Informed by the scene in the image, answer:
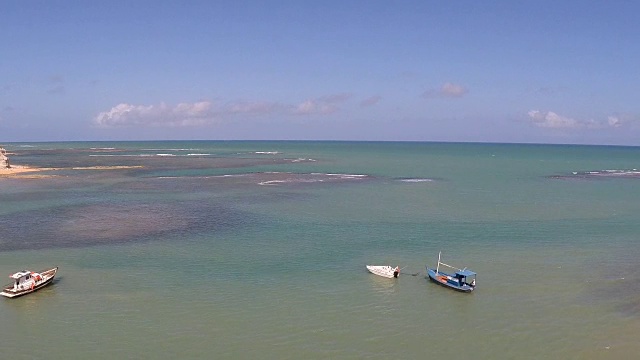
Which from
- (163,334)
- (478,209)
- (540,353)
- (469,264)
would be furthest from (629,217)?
(163,334)

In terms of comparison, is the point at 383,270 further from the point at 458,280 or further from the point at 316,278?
the point at 458,280

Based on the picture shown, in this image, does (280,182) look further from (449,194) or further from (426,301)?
(426,301)

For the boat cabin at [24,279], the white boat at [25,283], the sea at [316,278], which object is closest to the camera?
the sea at [316,278]

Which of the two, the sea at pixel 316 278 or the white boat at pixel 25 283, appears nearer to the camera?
the sea at pixel 316 278

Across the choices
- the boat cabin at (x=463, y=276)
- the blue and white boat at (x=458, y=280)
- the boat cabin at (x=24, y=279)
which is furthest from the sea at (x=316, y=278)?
the boat cabin at (x=463, y=276)

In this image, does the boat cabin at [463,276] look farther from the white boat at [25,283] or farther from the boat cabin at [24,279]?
the boat cabin at [24,279]

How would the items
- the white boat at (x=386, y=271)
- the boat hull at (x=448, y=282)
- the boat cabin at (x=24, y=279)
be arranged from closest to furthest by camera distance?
the boat cabin at (x=24, y=279) < the boat hull at (x=448, y=282) < the white boat at (x=386, y=271)
